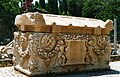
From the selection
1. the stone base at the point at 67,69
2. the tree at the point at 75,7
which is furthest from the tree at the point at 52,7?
the stone base at the point at 67,69

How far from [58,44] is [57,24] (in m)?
0.62

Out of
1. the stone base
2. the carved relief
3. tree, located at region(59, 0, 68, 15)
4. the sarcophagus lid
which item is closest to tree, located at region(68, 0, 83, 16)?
tree, located at region(59, 0, 68, 15)

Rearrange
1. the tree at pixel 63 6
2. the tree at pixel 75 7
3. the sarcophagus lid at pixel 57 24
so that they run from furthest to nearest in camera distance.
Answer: the tree at pixel 63 6 < the tree at pixel 75 7 < the sarcophagus lid at pixel 57 24

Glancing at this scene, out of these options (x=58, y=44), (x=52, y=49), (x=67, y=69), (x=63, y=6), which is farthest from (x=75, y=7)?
(x=52, y=49)

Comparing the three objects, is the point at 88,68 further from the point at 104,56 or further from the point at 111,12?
the point at 111,12

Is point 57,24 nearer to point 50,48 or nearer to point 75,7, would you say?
point 50,48

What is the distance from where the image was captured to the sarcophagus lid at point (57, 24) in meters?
7.83

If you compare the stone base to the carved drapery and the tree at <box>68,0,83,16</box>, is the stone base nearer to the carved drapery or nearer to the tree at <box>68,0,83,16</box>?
the carved drapery

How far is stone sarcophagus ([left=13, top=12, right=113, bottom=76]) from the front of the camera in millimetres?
7883

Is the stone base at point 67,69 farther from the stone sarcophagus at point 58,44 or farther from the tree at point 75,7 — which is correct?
the tree at point 75,7

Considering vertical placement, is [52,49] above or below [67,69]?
above

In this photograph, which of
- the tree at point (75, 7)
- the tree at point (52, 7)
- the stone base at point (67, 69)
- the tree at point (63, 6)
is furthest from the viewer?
the tree at point (63, 6)

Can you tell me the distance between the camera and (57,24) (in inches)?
323

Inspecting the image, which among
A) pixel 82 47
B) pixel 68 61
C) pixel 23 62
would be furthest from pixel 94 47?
pixel 23 62
